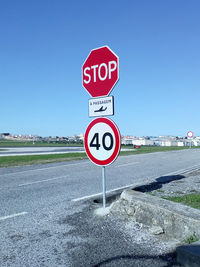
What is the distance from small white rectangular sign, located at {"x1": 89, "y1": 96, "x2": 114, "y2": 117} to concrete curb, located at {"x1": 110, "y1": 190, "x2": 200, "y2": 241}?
156 cm

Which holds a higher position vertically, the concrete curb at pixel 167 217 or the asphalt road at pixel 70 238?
the concrete curb at pixel 167 217

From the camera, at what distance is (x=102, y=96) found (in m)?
4.47

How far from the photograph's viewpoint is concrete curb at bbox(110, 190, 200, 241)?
A: 3.44 m

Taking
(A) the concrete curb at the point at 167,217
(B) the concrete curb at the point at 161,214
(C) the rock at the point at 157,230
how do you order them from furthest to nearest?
(C) the rock at the point at 157,230 → (B) the concrete curb at the point at 161,214 → (A) the concrete curb at the point at 167,217

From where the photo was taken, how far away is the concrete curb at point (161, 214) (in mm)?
3441

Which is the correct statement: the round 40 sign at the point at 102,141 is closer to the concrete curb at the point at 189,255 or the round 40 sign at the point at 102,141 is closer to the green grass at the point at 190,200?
the concrete curb at the point at 189,255

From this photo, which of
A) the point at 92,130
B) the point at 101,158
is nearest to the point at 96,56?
the point at 92,130

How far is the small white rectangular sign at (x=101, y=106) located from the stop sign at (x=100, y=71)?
0.38ft

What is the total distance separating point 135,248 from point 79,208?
219 centimetres

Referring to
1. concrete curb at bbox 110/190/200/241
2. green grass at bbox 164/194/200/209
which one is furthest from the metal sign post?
green grass at bbox 164/194/200/209

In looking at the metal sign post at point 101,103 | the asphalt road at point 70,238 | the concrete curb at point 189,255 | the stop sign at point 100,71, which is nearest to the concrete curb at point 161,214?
the asphalt road at point 70,238

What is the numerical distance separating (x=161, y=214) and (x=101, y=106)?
2.01 m

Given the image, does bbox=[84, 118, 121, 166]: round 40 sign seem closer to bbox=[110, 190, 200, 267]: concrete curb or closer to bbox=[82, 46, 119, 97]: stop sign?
bbox=[82, 46, 119, 97]: stop sign

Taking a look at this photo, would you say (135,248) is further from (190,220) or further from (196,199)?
(196,199)
